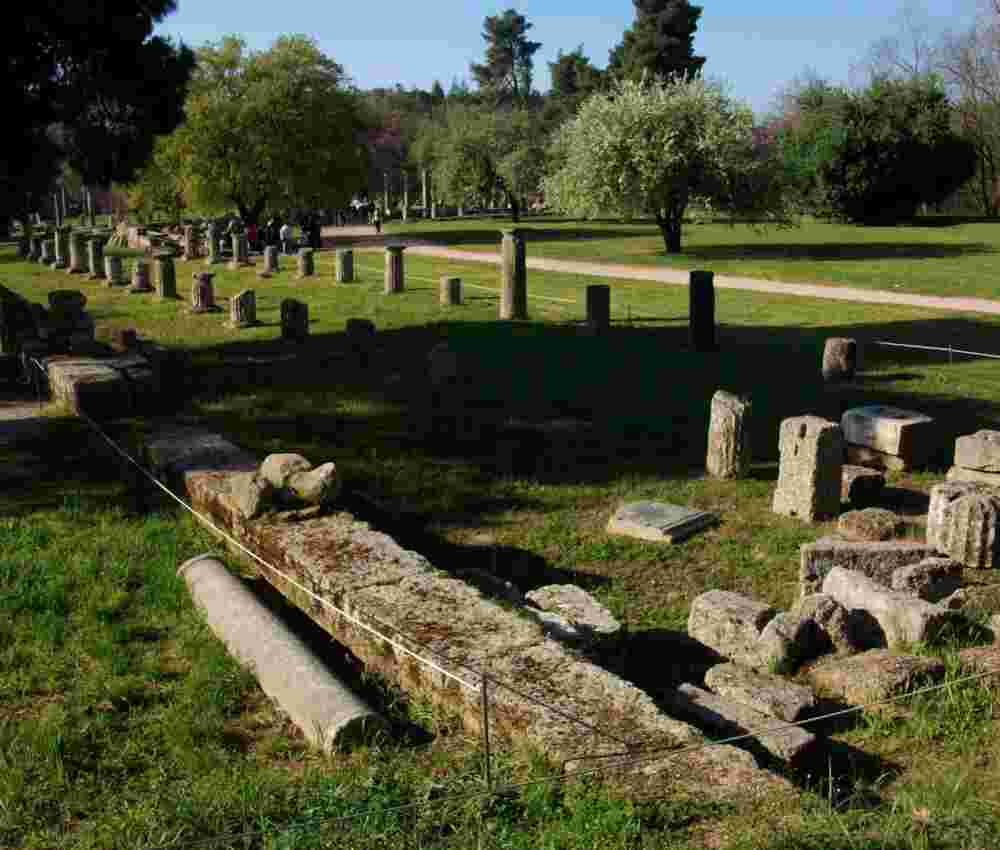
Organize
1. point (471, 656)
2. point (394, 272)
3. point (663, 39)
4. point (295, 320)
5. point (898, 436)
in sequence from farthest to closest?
point (663, 39) < point (394, 272) < point (295, 320) < point (898, 436) < point (471, 656)

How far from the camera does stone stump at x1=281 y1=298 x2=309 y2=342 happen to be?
1767 centimetres

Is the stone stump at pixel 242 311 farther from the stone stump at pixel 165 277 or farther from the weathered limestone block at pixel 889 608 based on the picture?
the weathered limestone block at pixel 889 608

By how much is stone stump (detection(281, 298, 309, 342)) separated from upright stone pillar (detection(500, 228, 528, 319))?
12.9 feet

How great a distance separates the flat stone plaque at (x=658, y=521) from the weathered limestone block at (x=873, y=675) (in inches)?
91.5

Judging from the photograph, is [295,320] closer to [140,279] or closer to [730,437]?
[730,437]

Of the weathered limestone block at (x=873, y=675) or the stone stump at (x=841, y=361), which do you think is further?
the stone stump at (x=841, y=361)

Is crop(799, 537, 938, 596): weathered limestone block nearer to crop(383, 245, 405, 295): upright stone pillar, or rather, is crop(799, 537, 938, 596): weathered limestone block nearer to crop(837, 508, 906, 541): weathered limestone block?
crop(837, 508, 906, 541): weathered limestone block

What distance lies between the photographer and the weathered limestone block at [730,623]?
627 centimetres

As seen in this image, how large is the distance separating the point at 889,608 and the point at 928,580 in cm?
69

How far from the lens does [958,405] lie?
12.2 m

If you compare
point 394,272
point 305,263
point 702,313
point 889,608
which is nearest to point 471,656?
point 889,608

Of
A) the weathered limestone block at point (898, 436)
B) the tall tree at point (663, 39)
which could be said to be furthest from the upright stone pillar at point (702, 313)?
the tall tree at point (663, 39)

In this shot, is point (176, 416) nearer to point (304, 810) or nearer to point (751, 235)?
point (304, 810)

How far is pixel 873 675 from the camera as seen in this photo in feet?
18.6
